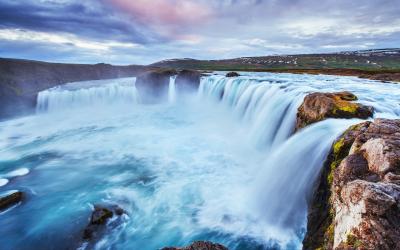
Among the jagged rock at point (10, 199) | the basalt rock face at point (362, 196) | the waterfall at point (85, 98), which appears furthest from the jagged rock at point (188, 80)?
the basalt rock face at point (362, 196)

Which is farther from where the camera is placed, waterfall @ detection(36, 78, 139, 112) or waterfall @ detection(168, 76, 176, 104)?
waterfall @ detection(168, 76, 176, 104)

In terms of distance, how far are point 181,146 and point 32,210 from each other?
32.8 ft

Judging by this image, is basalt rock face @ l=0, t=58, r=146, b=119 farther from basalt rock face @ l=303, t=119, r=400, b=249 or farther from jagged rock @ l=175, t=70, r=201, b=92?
basalt rock face @ l=303, t=119, r=400, b=249

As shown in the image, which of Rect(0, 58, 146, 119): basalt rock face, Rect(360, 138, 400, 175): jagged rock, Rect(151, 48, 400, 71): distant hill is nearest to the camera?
Rect(360, 138, 400, 175): jagged rock

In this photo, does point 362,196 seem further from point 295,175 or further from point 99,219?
point 99,219

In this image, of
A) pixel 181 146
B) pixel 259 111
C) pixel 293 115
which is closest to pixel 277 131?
pixel 293 115

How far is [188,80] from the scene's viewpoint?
1427 inches

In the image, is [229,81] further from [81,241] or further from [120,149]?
[81,241]

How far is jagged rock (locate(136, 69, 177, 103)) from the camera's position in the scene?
3788 centimetres

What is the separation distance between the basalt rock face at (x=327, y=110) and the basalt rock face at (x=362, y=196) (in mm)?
3250

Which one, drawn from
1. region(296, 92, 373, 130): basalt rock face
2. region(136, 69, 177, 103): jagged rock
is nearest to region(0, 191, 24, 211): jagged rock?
region(296, 92, 373, 130): basalt rock face

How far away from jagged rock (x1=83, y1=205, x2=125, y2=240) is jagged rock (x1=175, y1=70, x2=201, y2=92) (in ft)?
88.9

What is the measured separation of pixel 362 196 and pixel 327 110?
740 cm

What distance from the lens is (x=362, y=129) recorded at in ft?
23.6
